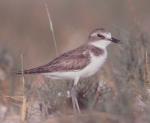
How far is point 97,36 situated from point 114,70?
5.02 feet

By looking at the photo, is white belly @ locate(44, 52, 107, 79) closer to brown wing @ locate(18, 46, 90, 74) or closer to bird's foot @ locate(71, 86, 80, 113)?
brown wing @ locate(18, 46, 90, 74)

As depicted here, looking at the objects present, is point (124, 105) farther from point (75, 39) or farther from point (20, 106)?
point (75, 39)

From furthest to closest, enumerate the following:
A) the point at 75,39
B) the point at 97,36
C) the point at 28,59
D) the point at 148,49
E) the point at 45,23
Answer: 1. the point at 45,23
2. the point at 75,39
3. the point at 28,59
4. the point at 97,36
5. the point at 148,49

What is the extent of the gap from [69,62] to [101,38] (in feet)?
1.73

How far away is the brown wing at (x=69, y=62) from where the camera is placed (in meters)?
11.5

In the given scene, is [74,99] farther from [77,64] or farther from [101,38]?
[101,38]

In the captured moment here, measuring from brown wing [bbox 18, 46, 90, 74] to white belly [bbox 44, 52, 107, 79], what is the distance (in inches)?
2.0

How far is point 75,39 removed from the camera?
1703 centimetres

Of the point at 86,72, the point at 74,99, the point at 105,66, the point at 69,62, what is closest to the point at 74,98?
the point at 74,99

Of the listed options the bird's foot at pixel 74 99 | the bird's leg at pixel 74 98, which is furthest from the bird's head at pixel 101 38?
the bird's foot at pixel 74 99

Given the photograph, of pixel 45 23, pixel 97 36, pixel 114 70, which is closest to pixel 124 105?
pixel 114 70

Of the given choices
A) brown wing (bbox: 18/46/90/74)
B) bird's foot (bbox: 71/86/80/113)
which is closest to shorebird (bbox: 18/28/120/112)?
brown wing (bbox: 18/46/90/74)

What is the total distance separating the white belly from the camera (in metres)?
11.4

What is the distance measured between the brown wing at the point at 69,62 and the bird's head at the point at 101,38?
9.9 inches
